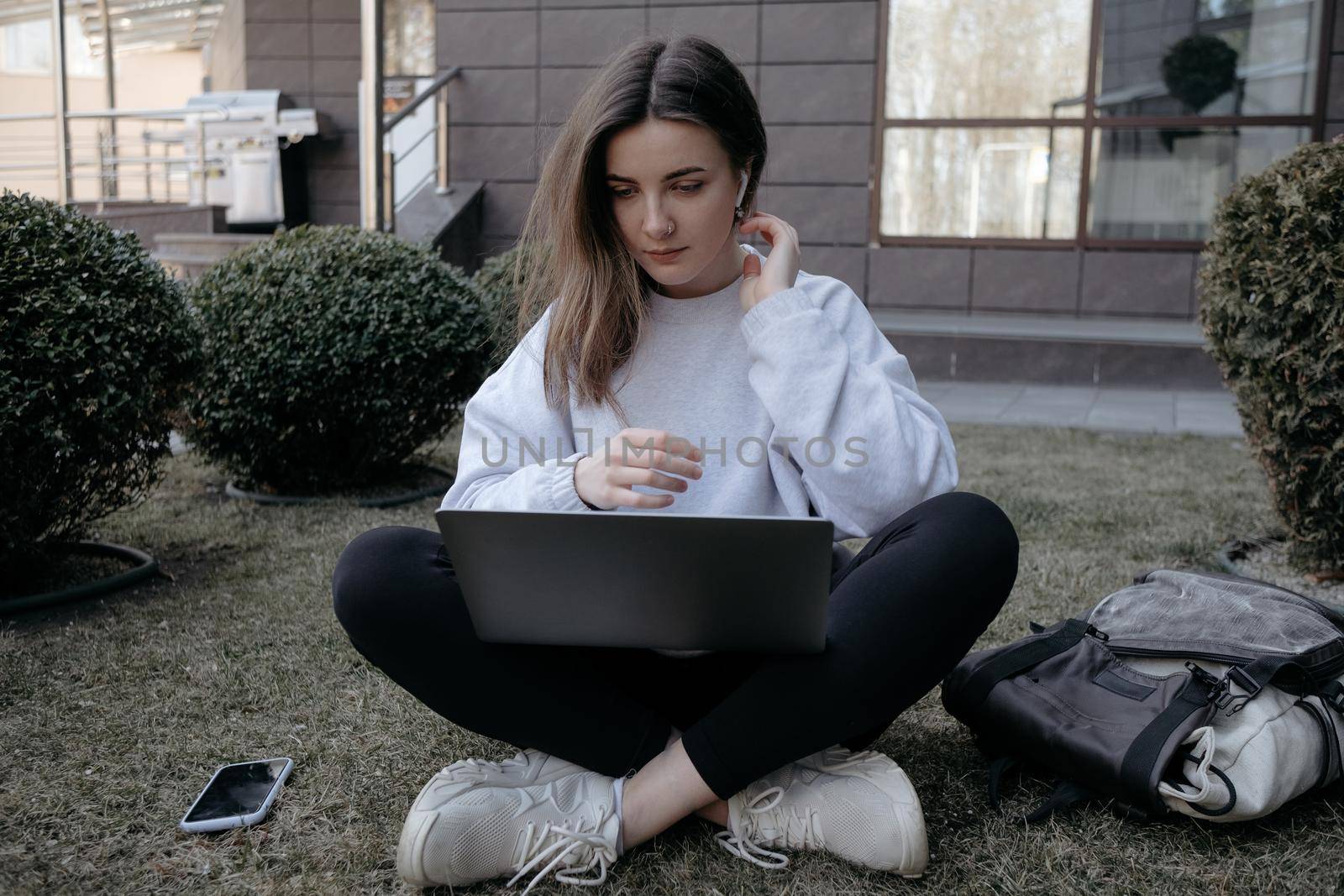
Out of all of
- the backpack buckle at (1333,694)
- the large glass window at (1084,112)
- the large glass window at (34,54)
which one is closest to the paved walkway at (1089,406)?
the large glass window at (1084,112)

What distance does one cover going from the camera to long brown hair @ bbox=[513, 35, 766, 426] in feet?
5.19

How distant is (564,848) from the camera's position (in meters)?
1.47

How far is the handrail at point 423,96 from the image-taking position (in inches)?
287

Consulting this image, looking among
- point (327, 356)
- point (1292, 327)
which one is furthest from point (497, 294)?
point (1292, 327)

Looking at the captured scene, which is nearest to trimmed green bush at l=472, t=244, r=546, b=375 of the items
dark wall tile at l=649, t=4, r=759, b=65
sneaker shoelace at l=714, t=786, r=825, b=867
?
sneaker shoelace at l=714, t=786, r=825, b=867

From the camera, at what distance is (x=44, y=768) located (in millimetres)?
1830

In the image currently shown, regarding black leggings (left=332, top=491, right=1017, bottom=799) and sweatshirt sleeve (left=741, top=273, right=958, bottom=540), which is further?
sweatshirt sleeve (left=741, top=273, right=958, bottom=540)

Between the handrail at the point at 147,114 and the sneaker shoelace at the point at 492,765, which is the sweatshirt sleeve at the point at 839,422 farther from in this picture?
the handrail at the point at 147,114

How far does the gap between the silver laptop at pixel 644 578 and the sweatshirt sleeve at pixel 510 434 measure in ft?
0.70

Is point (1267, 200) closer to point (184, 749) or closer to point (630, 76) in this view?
point (630, 76)

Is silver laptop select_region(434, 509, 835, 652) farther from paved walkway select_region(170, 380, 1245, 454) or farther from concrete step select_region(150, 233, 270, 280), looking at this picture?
concrete step select_region(150, 233, 270, 280)

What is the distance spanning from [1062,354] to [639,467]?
5771 mm

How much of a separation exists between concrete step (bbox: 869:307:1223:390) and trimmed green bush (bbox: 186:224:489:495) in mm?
3595

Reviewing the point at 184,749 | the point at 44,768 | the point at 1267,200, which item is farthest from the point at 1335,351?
the point at 44,768
